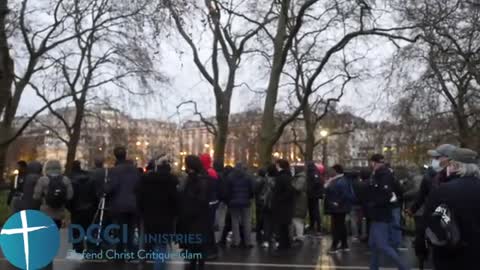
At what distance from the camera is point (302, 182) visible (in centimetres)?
1304

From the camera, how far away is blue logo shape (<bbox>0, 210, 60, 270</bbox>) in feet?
26.7

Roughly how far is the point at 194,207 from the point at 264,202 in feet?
13.7

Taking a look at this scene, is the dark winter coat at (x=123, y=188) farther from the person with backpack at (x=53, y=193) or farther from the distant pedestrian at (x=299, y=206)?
the distant pedestrian at (x=299, y=206)

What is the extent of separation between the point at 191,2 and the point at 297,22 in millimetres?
5759

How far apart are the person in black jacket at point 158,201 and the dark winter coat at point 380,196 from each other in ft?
9.33

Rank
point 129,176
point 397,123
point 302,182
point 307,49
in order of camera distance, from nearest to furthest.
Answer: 1. point 129,176
2. point 302,182
3. point 307,49
4. point 397,123

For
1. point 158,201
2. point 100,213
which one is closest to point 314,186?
point 100,213

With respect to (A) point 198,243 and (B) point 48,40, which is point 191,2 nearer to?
(A) point 198,243

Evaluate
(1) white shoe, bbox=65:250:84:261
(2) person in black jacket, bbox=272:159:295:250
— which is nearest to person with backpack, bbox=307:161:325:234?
(2) person in black jacket, bbox=272:159:295:250

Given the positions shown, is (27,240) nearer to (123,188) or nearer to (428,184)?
(123,188)

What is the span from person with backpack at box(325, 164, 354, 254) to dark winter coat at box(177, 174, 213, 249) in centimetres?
404

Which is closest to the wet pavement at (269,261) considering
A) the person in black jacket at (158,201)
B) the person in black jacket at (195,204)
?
the person in black jacket at (195,204)

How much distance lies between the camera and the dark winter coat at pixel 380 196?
352 inches

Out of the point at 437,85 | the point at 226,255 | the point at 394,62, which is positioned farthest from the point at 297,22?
the point at 226,255
